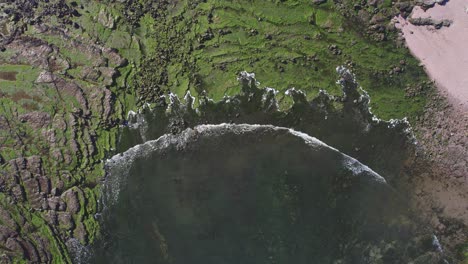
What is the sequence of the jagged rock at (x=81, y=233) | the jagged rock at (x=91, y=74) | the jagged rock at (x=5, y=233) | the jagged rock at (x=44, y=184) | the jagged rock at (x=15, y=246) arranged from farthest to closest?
the jagged rock at (x=91, y=74) → the jagged rock at (x=44, y=184) → the jagged rock at (x=81, y=233) → the jagged rock at (x=5, y=233) → the jagged rock at (x=15, y=246)

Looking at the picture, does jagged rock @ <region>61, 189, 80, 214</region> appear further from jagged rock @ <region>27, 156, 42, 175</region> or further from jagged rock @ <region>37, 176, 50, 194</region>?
jagged rock @ <region>27, 156, 42, 175</region>

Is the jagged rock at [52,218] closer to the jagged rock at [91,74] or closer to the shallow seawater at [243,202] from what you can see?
the shallow seawater at [243,202]

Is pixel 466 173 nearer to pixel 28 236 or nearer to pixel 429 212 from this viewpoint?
pixel 429 212

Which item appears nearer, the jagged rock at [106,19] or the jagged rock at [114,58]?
the jagged rock at [114,58]

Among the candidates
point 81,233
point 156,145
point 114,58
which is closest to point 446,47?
point 156,145

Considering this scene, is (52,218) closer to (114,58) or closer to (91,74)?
(91,74)

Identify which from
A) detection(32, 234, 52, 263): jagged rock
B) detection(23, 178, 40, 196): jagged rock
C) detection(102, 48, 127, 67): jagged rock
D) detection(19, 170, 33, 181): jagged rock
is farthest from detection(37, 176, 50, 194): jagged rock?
detection(102, 48, 127, 67): jagged rock

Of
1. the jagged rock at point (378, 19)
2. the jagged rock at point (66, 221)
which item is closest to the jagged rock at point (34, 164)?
the jagged rock at point (66, 221)
